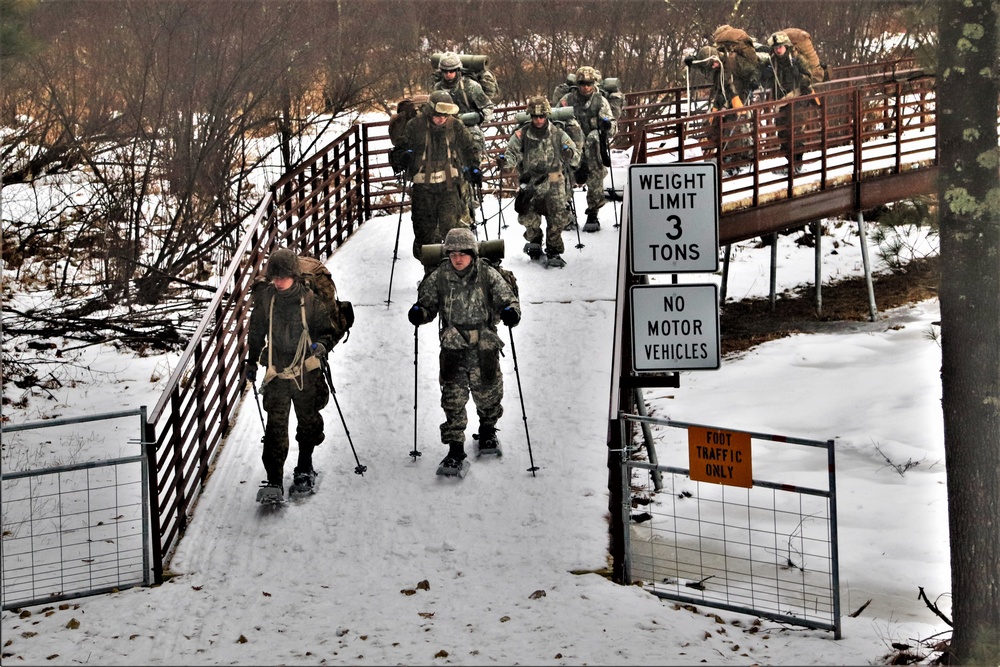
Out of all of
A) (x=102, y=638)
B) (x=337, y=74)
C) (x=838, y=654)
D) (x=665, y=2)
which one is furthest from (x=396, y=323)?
(x=665, y=2)

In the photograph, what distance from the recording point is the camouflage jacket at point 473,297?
408 inches

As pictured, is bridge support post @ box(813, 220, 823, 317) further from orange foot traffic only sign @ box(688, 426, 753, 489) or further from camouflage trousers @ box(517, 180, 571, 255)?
orange foot traffic only sign @ box(688, 426, 753, 489)

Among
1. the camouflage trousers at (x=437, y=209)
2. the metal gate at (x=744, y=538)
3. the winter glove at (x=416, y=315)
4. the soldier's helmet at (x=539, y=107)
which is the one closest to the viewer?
the metal gate at (x=744, y=538)

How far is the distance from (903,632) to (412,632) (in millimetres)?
3513

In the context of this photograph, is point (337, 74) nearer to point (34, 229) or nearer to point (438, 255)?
point (34, 229)

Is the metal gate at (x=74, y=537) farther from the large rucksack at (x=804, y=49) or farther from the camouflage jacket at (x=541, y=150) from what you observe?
the large rucksack at (x=804, y=49)

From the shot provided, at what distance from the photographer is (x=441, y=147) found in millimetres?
13070

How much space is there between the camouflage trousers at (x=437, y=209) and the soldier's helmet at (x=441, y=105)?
2.38 feet

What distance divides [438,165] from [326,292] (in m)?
3.26

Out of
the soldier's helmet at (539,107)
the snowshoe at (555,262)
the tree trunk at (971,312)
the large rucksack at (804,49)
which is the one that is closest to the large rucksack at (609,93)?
the soldier's helmet at (539,107)

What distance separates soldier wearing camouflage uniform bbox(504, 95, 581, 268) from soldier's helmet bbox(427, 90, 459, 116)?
4.43ft

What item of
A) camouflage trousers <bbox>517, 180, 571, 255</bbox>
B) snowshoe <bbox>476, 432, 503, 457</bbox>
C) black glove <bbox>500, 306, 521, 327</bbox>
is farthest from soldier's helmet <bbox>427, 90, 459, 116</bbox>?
snowshoe <bbox>476, 432, 503, 457</bbox>

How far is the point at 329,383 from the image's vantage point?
10.3 meters

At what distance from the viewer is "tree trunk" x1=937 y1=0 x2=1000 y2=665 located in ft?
26.8
